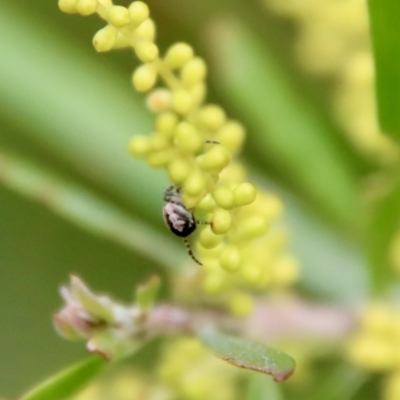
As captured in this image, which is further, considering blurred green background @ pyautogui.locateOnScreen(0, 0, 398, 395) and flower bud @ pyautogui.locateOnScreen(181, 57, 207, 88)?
blurred green background @ pyautogui.locateOnScreen(0, 0, 398, 395)

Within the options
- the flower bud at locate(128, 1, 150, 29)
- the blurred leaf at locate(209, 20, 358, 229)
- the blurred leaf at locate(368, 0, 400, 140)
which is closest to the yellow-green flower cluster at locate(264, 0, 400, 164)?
the blurred leaf at locate(209, 20, 358, 229)

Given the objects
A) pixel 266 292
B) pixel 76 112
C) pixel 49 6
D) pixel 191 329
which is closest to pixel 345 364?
pixel 266 292

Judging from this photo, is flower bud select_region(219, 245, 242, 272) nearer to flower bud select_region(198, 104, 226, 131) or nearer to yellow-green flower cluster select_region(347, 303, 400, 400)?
flower bud select_region(198, 104, 226, 131)

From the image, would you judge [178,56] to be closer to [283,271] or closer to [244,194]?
[244,194]

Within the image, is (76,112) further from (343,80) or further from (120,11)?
(120,11)

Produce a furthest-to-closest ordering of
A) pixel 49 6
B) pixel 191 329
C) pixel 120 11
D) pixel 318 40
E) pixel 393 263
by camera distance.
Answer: pixel 49 6
pixel 318 40
pixel 393 263
pixel 191 329
pixel 120 11

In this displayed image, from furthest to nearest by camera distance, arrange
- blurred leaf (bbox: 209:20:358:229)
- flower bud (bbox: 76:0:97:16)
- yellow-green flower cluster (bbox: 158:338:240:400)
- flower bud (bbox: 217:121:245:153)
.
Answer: blurred leaf (bbox: 209:20:358:229)
yellow-green flower cluster (bbox: 158:338:240:400)
flower bud (bbox: 217:121:245:153)
flower bud (bbox: 76:0:97:16)
